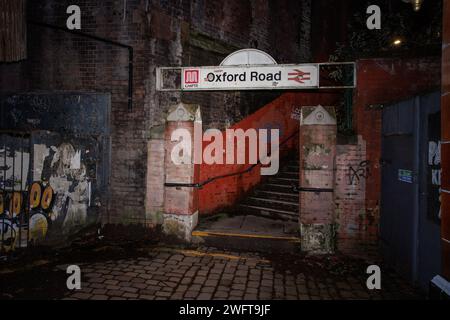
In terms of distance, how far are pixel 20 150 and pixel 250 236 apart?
4575mm

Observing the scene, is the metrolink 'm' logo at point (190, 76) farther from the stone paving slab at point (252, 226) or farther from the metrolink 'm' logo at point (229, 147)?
the stone paving slab at point (252, 226)

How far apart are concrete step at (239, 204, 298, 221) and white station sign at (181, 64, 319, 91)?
325 centimetres

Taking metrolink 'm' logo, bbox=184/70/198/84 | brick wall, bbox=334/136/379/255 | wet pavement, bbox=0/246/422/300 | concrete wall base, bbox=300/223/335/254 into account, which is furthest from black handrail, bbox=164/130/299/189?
brick wall, bbox=334/136/379/255

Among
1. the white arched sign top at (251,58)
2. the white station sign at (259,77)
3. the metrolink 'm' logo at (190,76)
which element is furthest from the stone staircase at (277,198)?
the metrolink 'm' logo at (190,76)

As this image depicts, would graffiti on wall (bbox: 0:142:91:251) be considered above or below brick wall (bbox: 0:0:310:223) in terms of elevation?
below

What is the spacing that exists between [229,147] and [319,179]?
294 centimetres

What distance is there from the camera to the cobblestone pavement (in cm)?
468

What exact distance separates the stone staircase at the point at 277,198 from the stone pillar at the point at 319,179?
1.27 meters

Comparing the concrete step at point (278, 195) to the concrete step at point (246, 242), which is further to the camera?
the concrete step at point (278, 195)

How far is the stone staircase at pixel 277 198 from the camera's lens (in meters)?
8.27

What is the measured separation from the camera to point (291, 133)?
10.7 meters

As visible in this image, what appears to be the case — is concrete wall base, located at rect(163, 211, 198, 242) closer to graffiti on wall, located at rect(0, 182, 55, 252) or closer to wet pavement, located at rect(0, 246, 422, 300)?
wet pavement, located at rect(0, 246, 422, 300)
